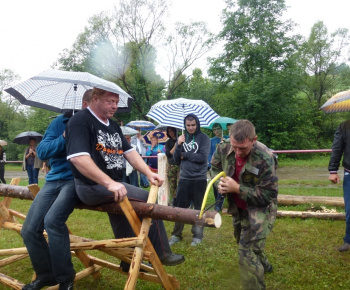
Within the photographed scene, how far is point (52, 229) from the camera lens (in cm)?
275

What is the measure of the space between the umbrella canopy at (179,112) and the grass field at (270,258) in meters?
2.03

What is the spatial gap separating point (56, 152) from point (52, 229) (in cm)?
71

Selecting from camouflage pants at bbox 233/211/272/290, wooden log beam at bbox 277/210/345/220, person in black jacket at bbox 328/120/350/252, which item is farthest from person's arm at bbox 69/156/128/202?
wooden log beam at bbox 277/210/345/220

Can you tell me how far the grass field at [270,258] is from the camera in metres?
3.59

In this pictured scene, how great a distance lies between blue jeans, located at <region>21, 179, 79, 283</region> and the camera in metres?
2.77

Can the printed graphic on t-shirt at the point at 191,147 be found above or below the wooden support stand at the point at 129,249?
above

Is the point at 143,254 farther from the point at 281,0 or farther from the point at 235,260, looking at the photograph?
the point at 281,0

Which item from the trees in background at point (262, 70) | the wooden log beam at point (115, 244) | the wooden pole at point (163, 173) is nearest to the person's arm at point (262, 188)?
the wooden log beam at point (115, 244)

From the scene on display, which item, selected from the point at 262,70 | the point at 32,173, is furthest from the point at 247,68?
the point at 32,173

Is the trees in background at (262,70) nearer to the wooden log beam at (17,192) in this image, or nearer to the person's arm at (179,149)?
the person's arm at (179,149)

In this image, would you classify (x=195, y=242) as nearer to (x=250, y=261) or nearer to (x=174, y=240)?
(x=174, y=240)

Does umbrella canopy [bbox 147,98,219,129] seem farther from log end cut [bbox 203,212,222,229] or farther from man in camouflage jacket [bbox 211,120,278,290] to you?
log end cut [bbox 203,212,222,229]

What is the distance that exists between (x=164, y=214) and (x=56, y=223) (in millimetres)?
1000

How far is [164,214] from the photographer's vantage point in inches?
103
